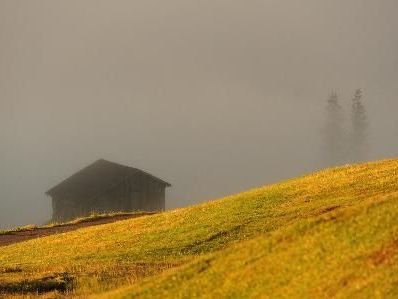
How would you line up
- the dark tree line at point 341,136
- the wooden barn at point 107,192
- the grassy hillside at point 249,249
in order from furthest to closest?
the dark tree line at point 341,136, the wooden barn at point 107,192, the grassy hillside at point 249,249

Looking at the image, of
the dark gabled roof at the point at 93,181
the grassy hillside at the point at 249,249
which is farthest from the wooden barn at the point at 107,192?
the grassy hillside at the point at 249,249

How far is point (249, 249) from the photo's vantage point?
15.7 metres

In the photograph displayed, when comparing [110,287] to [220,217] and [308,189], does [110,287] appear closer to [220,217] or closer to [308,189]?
[220,217]

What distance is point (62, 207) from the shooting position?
84.9 m

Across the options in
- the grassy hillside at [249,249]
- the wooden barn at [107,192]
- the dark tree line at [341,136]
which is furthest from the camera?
the dark tree line at [341,136]

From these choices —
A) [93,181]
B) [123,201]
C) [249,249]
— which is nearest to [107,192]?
[123,201]

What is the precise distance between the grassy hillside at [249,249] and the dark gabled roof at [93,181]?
143 ft

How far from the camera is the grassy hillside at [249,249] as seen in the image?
13.4 metres

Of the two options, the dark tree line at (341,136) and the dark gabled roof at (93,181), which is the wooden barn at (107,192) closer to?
the dark gabled roof at (93,181)

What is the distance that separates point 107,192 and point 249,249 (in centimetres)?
6767

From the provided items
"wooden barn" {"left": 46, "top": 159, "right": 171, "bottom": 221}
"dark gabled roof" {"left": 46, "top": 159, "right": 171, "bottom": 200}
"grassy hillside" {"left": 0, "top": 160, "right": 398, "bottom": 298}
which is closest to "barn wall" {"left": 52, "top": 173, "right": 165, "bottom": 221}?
"wooden barn" {"left": 46, "top": 159, "right": 171, "bottom": 221}

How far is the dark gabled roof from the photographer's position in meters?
81.6

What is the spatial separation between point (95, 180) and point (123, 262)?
2270 inches

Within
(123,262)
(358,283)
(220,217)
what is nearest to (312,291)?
(358,283)
